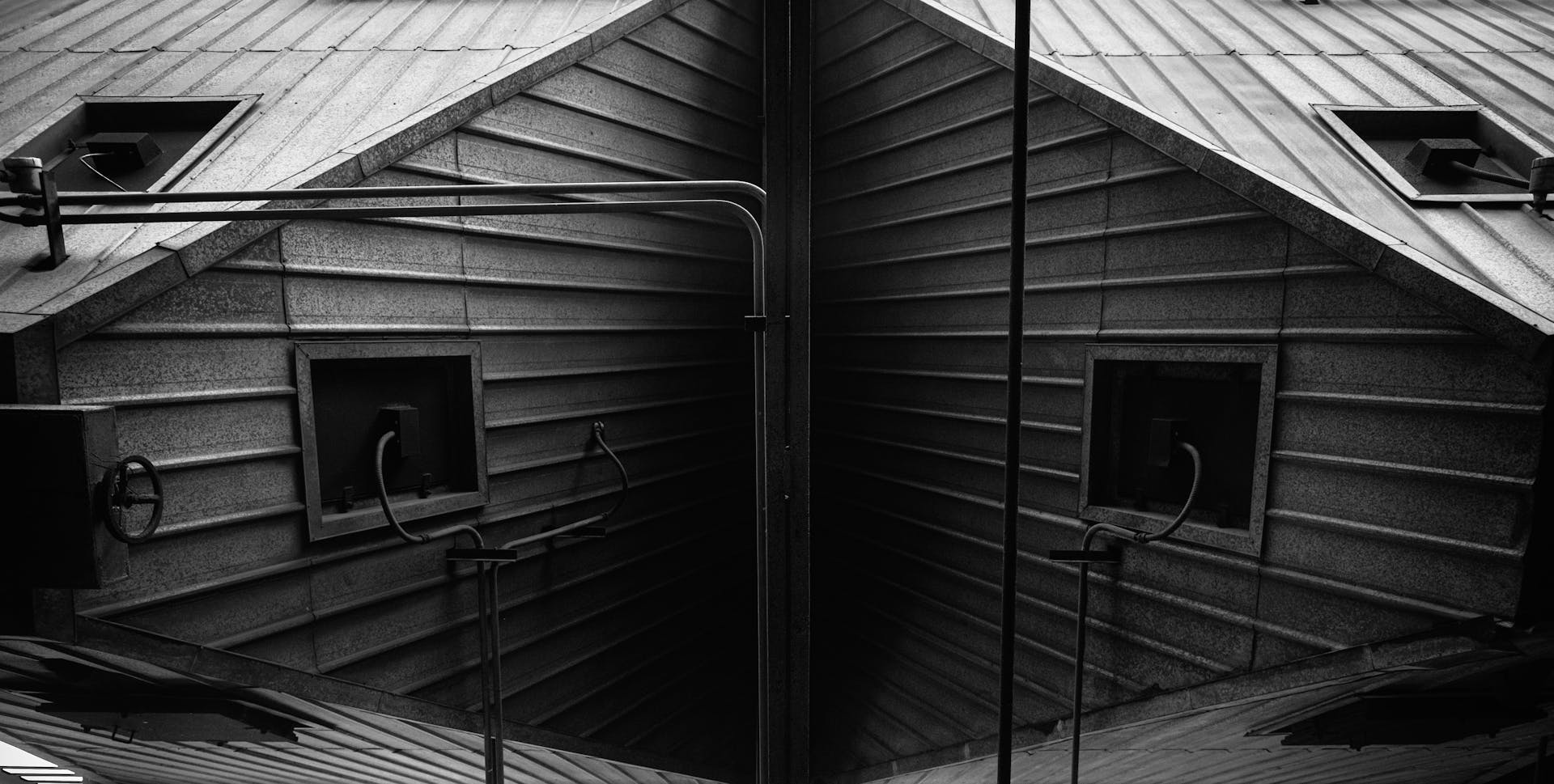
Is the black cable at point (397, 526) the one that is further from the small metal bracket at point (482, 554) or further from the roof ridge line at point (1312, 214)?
the roof ridge line at point (1312, 214)

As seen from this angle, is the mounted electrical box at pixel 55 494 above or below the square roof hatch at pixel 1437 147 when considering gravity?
below

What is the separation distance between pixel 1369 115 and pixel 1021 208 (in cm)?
341

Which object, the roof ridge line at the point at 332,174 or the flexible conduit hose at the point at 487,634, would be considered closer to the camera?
the roof ridge line at the point at 332,174

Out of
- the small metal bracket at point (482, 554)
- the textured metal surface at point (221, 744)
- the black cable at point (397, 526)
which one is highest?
the black cable at point (397, 526)

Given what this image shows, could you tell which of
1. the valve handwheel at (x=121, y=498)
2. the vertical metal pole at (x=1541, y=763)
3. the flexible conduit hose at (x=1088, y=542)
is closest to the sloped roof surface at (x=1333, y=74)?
the flexible conduit hose at (x=1088, y=542)

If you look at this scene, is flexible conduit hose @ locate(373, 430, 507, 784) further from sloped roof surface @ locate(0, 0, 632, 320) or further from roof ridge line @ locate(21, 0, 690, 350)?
sloped roof surface @ locate(0, 0, 632, 320)

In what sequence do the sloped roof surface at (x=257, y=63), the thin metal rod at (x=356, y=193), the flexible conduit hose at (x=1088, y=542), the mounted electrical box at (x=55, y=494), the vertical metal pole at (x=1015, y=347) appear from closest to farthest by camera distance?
1. the vertical metal pole at (x=1015, y=347)
2. the mounted electrical box at (x=55, y=494)
3. the thin metal rod at (x=356, y=193)
4. the sloped roof surface at (x=257, y=63)
5. the flexible conduit hose at (x=1088, y=542)

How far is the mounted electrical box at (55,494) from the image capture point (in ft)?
6.16

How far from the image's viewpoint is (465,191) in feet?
6.79

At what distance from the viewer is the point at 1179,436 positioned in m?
2.90

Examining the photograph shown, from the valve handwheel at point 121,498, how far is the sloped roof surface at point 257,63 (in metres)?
0.62

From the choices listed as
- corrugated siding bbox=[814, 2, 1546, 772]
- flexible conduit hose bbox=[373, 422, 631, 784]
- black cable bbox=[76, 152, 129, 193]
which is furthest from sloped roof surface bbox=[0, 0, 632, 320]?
corrugated siding bbox=[814, 2, 1546, 772]

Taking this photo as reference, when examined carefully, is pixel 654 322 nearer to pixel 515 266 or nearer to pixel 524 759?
pixel 515 266

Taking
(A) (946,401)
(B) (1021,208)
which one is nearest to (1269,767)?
(A) (946,401)
